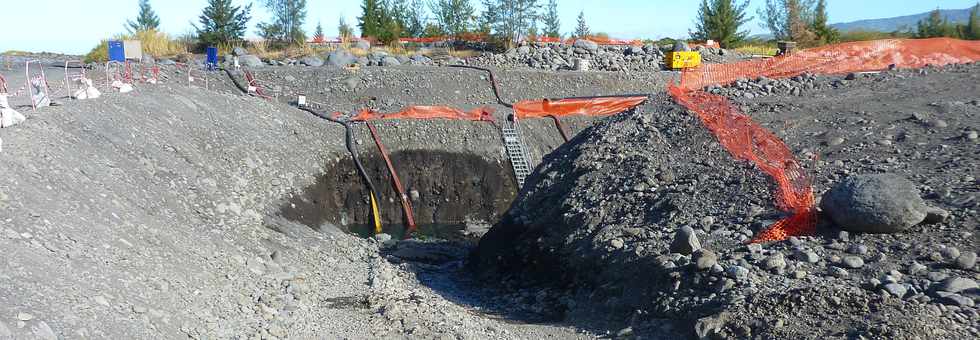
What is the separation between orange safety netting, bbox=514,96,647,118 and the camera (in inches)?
835

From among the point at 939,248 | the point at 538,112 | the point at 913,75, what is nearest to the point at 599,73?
the point at 538,112

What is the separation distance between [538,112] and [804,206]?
1250 centimetres

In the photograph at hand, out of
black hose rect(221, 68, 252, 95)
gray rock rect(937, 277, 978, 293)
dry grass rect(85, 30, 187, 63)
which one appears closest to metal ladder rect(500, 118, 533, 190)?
black hose rect(221, 68, 252, 95)

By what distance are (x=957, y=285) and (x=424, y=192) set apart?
1256cm

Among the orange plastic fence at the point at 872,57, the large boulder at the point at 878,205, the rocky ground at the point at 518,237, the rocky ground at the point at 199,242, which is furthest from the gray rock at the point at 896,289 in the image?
the orange plastic fence at the point at 872,57

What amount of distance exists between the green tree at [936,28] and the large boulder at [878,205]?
93.4ft

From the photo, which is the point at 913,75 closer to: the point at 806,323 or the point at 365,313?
the point at 806,323

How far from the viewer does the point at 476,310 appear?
10305 millimetres

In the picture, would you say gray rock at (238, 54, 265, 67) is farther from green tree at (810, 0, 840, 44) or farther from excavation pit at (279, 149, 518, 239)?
green tree at (810, 0, 840, 44)

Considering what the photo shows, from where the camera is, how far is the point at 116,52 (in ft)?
85.1

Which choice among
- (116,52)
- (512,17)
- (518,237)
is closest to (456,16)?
(512,17)

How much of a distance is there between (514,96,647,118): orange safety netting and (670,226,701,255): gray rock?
1223 centimetres

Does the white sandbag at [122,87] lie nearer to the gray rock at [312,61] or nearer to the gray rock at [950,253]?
the gray rock at [312,61]

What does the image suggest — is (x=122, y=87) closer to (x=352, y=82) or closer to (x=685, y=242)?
(x=352, y=82)
